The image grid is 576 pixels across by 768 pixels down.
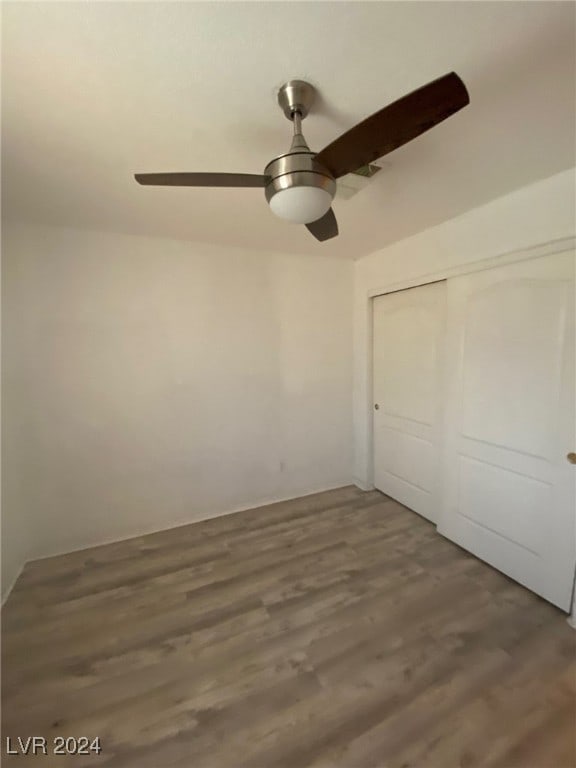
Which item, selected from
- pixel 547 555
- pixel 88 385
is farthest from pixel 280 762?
pixel 88 385

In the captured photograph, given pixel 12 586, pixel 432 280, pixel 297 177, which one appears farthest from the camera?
pixel 432 280

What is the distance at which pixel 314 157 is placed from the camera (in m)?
1.14

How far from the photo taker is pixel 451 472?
2533 millimetres

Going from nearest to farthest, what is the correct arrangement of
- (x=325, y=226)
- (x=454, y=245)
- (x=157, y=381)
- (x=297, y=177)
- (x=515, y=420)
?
(x=297, y=177) → (x=325, y=226) → (x=515, y=420) → (x=454, y=245) → (x=157, y=381)

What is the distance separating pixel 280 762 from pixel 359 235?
2.98 m

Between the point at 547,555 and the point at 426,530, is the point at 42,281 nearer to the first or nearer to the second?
the point at 426,530

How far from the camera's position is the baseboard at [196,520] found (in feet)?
8.39

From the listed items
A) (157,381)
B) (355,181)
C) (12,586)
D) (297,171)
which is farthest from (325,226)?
(12,586)

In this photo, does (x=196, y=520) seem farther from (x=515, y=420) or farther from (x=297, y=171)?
(x=297, y=171)

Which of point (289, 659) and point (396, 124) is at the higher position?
point (396, 124)

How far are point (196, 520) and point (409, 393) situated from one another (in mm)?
2173

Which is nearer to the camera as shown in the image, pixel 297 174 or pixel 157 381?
pixel 297 174

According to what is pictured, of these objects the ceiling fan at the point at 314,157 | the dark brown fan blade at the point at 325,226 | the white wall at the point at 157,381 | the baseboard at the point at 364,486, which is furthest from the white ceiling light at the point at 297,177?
the baseboard at the point at 364,486

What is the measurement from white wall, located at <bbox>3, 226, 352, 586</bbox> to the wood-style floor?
421mm
